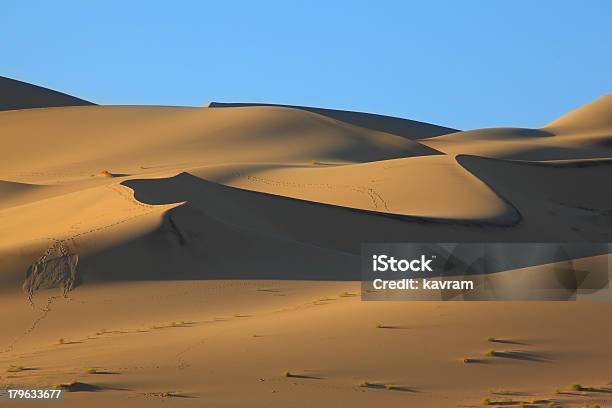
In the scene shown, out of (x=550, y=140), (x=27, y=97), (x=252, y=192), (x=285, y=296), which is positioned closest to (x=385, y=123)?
Answer: (x=550, y=140)

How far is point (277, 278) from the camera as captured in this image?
23719 millimetres

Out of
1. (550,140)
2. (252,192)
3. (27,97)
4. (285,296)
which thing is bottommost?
(285,296)

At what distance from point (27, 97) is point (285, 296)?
74.5m

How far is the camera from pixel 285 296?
69.8ft

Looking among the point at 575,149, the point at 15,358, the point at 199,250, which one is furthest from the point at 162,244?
the point at 575,149

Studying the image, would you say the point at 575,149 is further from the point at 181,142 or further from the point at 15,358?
the point at 15,358

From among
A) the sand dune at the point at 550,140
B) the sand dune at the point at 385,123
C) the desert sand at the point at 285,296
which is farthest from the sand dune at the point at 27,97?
the desert sand at the point at 285,296

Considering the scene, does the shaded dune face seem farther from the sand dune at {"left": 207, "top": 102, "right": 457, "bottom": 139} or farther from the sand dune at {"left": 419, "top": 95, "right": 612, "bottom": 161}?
the sand dune at {"left": 207, "top": 102, "right": 457, "bottom": 139}

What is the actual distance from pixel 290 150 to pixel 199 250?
114ft

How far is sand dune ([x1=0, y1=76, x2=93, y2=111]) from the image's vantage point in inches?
3536

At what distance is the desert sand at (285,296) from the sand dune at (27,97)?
128 ft

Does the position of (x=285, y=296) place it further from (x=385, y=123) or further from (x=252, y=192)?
(x=385, y=123)

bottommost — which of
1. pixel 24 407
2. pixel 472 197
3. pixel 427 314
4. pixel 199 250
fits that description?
pixel 24 407
